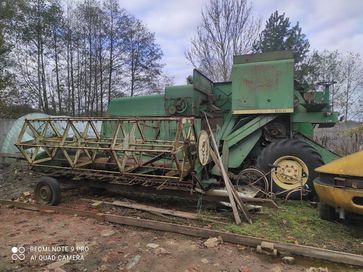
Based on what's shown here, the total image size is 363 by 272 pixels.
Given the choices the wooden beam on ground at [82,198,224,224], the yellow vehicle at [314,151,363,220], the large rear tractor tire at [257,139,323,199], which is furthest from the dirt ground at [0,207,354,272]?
the large rear tractor tire at [257,139,323,199]

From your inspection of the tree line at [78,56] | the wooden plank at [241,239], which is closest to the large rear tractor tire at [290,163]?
the wooden plank at [241,239]

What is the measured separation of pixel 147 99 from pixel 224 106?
77.2 inches

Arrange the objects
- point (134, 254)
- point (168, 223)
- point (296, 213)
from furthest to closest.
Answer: point (296, 213) → point (168, 223) → point (134, 254)

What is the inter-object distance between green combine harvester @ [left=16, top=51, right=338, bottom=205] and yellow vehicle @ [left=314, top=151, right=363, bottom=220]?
1867mm

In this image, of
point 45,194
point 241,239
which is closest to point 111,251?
point 241,239

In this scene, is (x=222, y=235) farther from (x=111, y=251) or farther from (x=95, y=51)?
(x=95, y=51)

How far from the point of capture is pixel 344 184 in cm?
433

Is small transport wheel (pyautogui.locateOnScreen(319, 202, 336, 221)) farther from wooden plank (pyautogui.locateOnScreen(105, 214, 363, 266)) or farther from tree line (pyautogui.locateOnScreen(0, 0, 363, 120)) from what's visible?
tree line (pyautogui.locateOnScreen(0, 0, 363, 120))

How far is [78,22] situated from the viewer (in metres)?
23.5

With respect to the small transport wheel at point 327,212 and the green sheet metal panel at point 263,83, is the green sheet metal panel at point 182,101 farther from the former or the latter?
the small transport wheel at point 327,212

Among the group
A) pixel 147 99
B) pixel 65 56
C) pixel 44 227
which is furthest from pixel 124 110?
pixel 65 56

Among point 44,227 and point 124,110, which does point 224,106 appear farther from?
point 44,227

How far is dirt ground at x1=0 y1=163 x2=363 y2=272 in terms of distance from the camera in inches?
150

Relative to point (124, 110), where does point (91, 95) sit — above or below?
above
